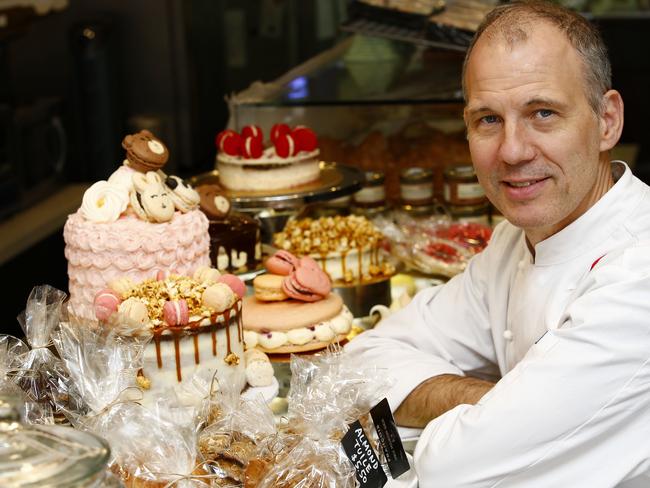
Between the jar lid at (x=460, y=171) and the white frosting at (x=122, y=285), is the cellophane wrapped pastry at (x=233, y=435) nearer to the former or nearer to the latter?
the white frosting at (x=122, y=285)

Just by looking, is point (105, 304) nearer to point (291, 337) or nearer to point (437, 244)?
point (291, 337)

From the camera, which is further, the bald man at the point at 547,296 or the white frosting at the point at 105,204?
the white frosting at the point at 105,204

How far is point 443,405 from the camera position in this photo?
2.16m

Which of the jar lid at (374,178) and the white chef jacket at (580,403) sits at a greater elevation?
the white chef jacket at (580,403)

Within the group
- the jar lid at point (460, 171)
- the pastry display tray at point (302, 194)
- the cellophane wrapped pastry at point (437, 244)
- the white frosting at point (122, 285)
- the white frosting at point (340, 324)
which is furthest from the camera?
the jar lid at point (460, 171)

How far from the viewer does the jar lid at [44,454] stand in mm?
1104

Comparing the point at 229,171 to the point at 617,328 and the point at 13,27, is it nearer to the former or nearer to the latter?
the point at 617,328

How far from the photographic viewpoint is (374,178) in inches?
151

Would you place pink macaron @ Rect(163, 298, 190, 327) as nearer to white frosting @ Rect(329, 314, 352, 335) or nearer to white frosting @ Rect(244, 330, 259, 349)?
white frosting @ Rect(244, 330, 259, 349)

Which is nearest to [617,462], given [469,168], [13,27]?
[469,168]

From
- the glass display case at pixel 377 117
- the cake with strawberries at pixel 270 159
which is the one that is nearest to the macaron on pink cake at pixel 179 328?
the cake with strawberries at pixel 270 159

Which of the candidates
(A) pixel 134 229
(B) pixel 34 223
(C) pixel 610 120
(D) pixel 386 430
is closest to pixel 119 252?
(A) pixel 134 229

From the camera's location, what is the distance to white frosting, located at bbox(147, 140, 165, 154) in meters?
2.42

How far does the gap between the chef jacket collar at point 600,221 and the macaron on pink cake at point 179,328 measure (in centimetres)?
75
